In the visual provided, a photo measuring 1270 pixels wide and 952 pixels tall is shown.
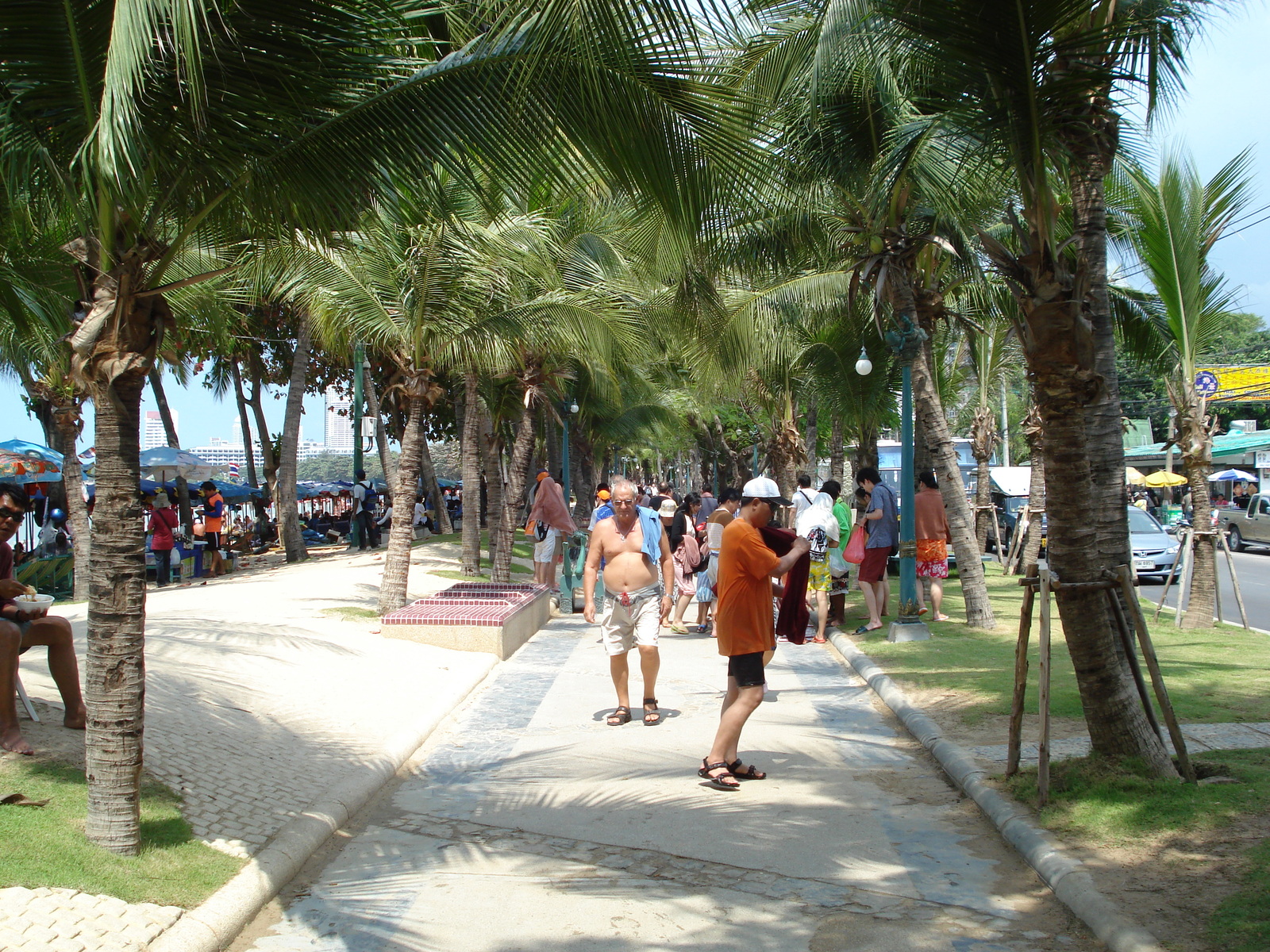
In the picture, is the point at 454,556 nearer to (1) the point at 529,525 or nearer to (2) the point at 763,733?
(1) the point at 529,525

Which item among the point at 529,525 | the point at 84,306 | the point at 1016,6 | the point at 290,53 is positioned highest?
the point at 1016,6

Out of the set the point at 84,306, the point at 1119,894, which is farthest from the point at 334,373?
the point at 1119,894

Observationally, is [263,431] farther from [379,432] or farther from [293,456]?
[293,456]

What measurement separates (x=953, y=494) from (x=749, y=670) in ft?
22.2

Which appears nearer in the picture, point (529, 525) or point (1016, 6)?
point (1016, 6)

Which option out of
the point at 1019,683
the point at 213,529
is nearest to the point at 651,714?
the point at 1019,683

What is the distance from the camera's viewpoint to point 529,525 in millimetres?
16406

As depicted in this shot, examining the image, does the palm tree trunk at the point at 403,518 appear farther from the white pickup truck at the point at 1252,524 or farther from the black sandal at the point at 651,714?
the white pickup truck at the point at 1252,524

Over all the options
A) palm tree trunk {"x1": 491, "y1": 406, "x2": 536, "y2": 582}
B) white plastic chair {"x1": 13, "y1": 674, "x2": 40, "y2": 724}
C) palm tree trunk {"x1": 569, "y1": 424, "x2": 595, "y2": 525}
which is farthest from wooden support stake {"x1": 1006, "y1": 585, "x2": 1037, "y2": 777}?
palm tree trunk {"x1": 569, "y1": 424, "x2": 595, "y2": 525}

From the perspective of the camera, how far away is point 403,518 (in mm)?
13258

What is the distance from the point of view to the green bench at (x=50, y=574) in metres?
14.9

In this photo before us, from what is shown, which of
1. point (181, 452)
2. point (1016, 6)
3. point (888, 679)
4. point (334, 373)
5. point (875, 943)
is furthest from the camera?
point (334, 373)

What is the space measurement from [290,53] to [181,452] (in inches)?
760

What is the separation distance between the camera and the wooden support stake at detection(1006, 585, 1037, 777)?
546 centimetres
